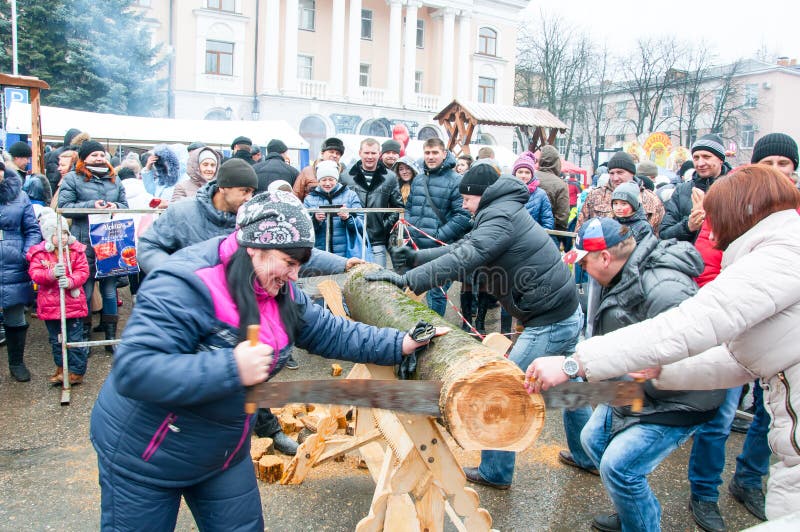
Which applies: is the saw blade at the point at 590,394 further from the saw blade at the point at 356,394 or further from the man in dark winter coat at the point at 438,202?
the man in dark winter coat at the point at 438,202

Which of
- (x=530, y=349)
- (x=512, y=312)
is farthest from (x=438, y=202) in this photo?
(x=530, y=349)

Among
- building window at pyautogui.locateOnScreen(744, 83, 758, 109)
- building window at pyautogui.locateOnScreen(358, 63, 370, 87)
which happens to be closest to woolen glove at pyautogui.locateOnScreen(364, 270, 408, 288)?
building window at pyautogui.locateOnScreen(358, 63, 370, 87)

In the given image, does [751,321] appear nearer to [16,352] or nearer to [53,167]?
[16,352]

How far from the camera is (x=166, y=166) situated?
9.21 metres

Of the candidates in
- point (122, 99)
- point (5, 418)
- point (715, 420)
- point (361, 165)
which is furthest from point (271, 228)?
point (122, 99)

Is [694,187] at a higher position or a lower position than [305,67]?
lower

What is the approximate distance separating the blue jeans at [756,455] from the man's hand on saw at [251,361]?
335cm

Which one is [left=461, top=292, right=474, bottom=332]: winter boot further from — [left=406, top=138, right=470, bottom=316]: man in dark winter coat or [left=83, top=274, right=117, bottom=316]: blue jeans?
[left=83, top=274, right=117, bottom=316]: blue jeans

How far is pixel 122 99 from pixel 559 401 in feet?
81.6

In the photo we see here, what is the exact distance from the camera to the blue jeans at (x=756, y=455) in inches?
157

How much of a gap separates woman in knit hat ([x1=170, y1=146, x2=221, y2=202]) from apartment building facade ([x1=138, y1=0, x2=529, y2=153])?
1158 inches

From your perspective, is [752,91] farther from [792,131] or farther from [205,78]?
[205,78]

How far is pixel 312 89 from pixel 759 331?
3865 centimetres

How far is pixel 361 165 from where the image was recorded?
7500 millimetres
